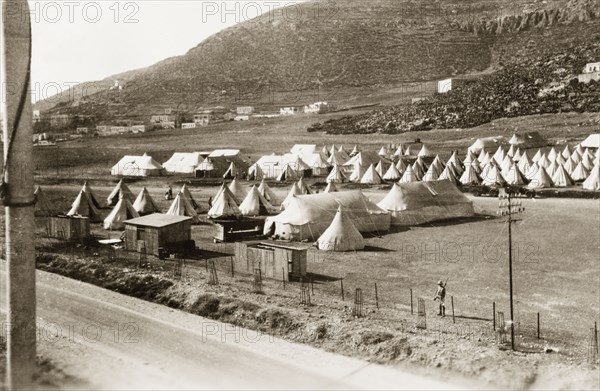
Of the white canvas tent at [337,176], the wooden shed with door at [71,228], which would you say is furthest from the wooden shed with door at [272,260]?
the white canvas tent at [337,176]

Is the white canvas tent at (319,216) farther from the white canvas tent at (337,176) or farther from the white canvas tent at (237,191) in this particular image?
the white canvas tent at (337,176)

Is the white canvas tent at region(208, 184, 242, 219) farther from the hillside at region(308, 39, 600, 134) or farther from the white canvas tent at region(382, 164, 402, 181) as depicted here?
the hillside at region(308, 39, 600, 134)

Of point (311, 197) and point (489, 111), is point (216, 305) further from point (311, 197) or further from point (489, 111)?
point (489, 111)

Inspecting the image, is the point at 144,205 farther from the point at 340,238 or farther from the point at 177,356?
the point at 177,356

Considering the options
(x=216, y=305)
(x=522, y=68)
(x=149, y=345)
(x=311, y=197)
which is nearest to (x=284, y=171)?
(x=311, y=197)

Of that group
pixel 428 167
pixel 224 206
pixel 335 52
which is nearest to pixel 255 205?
pixel 224 206
